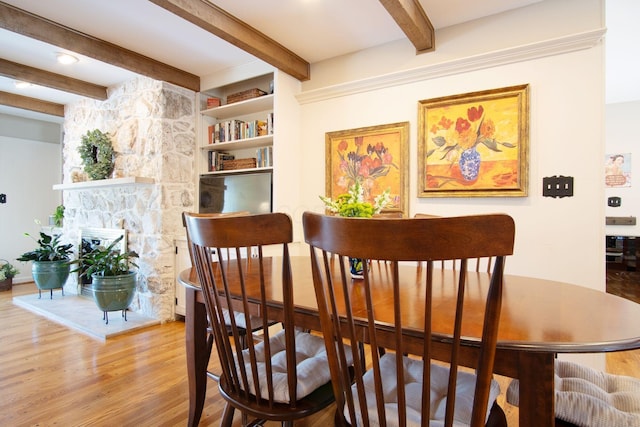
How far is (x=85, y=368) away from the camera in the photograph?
2.31 metres

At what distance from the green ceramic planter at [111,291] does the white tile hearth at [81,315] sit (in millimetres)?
172

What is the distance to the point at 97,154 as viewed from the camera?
153 inches

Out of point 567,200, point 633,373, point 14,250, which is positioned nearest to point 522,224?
point 567,200

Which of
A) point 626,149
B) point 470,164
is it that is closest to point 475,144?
point 470,164

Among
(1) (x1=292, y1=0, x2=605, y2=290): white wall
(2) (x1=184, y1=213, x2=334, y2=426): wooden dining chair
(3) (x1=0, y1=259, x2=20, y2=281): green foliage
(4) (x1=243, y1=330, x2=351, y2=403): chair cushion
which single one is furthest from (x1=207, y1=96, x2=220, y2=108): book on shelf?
(3) (x1=0, y1=259, x2=20, y2=281): green foliage

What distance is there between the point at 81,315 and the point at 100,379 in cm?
152

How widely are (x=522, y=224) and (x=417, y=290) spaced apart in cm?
155

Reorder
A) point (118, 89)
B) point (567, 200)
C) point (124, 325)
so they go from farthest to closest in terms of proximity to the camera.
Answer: point (118, 89) < point (124, 325) < point (567, 200)

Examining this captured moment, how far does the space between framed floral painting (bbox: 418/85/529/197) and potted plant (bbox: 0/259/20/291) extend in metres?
5.38

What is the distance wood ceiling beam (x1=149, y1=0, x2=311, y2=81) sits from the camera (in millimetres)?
2139

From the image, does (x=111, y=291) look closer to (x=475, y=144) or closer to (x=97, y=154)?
(x=97, y=154)

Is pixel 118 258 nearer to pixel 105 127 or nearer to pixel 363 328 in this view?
pixel 105 127

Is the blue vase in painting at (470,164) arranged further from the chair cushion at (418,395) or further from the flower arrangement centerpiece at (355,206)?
the chair cushion at (418,395)

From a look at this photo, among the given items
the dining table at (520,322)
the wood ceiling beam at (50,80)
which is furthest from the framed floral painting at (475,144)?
the wood ceiling beam at (50,80)
